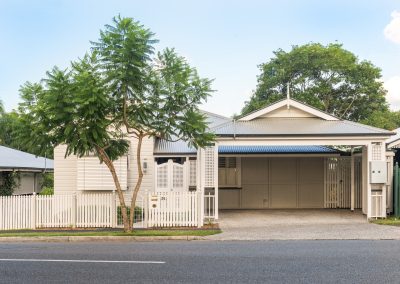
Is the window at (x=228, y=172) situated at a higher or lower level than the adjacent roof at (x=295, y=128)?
lower

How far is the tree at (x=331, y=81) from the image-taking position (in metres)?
42.6

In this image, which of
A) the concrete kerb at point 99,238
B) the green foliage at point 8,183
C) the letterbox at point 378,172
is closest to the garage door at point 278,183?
the letterbox at point 378,172

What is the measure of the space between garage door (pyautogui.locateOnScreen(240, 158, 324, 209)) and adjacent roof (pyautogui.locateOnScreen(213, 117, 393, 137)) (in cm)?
351

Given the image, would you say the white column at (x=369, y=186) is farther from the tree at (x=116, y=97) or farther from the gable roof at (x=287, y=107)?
the tree at (x=116, y=97)

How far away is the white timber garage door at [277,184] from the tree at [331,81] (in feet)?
68.6

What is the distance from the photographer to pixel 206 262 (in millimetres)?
9312

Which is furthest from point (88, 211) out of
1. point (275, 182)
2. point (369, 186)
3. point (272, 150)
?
point (369, 186)

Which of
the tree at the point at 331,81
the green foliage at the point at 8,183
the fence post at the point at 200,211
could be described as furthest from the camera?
the tree at the point at 331,81

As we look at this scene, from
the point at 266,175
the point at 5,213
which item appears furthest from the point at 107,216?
Result: the point at 266,175

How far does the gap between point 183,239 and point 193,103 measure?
4141 millimetres

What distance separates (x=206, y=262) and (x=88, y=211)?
8.01 meters

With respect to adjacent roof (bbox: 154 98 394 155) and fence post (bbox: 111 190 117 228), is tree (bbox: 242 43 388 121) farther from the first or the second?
fence post (bbox: 111 190 117 228)

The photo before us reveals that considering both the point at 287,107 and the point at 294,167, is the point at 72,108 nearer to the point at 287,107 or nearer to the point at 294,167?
the point at 287,107

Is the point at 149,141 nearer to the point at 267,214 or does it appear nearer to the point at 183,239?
the point at 267,214
